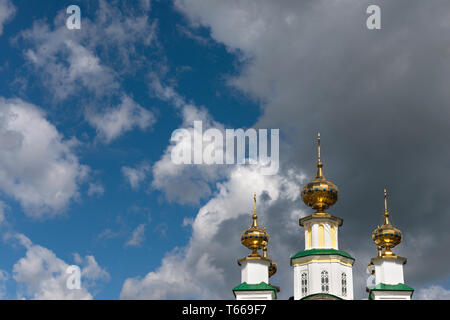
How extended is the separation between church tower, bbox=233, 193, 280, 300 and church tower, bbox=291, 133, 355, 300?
1.83 m

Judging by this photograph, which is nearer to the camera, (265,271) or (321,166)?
(265,271)

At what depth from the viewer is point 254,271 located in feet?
136

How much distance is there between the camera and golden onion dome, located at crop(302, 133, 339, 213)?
43.4 meters

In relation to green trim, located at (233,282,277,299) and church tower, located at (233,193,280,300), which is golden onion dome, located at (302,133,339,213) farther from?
green trim, located at (233,282,277,299)

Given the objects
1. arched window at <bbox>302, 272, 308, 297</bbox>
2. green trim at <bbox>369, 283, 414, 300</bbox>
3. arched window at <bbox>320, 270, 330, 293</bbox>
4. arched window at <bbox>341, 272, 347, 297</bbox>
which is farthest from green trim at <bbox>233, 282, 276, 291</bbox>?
green trim at <bbox>369, 283, 414, 300</bbox>

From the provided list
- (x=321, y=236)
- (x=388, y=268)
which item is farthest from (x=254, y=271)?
(x=388, y=268)

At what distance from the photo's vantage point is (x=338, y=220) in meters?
42.8

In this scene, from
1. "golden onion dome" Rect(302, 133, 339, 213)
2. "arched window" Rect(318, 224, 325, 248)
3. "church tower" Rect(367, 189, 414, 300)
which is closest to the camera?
"church tower" Rect(367, 189, 414, 300)

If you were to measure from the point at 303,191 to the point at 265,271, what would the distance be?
5.88 m

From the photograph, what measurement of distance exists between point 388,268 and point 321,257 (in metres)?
4.01

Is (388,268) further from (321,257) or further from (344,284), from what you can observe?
(321,257)
